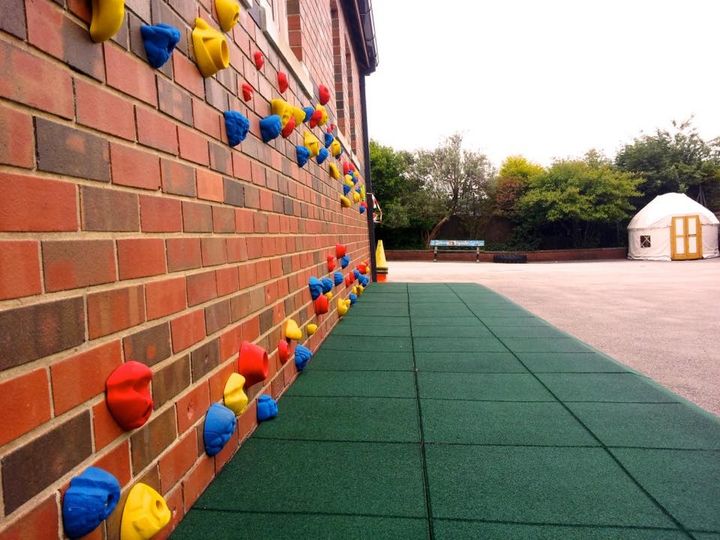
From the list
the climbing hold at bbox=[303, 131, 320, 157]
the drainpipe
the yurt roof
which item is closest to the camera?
the climbing hold at bbox=[303, 131, 320, 157]

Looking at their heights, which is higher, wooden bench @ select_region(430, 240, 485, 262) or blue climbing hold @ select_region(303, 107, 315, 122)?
blue climbing hold @ select_region(303, 107, 315, 122)

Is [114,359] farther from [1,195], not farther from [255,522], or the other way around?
[255,522]

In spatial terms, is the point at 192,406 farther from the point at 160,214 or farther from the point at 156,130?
the point at 156,130

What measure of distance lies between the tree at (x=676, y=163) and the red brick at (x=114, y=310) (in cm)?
2720

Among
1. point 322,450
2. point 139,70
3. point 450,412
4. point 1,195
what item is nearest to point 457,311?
point 450,412

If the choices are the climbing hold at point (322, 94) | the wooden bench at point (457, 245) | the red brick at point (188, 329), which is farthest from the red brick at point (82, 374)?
the wooden bench at point (457, 245)

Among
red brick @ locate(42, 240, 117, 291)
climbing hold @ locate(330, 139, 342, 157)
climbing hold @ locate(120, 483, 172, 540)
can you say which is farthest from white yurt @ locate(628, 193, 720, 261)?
red brick @ locate(42, 240, 117, 291)

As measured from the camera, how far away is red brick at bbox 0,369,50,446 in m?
0.78

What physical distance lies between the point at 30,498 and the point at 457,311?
488 cm

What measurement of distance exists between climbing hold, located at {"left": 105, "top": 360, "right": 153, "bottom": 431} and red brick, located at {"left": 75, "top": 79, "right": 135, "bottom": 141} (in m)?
0.56

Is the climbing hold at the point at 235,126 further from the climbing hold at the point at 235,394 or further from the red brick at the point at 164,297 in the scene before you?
the climbing hold at the point at 235,394

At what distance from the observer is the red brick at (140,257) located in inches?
44.3

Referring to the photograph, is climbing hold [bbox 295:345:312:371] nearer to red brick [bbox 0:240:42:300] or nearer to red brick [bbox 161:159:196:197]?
red brick [bbox 161:159:196:197]

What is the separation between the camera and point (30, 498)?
0.83 meters
